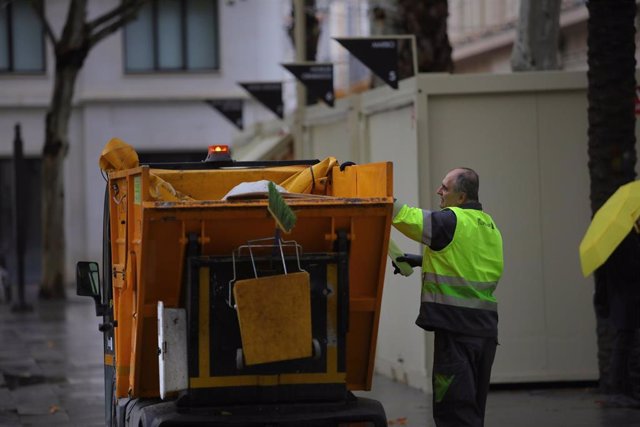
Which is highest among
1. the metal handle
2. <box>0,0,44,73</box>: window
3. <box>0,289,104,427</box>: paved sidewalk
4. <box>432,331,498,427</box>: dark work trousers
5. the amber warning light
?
<box>0,0,44,73</box>: window

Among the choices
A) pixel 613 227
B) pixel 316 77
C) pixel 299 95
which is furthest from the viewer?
pixel 299 95

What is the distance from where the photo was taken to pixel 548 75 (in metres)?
11.5

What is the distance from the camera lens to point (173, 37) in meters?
34.2

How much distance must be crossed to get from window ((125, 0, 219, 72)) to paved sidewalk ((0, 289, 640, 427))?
54.9ft

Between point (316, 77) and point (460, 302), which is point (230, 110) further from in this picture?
point (460, 302)

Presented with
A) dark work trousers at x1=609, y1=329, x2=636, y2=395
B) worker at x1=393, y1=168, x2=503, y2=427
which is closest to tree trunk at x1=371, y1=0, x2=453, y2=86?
dark work trousers at x1=609, y1=329, x2=636, y2=395

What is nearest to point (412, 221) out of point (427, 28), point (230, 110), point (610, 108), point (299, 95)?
point (610, 108)

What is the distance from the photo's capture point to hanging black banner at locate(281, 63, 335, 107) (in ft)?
51.5

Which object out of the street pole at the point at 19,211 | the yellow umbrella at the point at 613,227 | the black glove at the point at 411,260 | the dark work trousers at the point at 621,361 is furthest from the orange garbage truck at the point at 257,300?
the street pole at the point at 19,211

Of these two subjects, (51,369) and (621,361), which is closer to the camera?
(621,361)

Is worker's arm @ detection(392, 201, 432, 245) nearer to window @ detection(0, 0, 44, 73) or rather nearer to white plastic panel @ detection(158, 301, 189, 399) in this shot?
white plastic panel @ detection(158, 301, 189, 399)

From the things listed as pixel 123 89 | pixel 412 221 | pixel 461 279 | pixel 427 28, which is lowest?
pixel 461 279

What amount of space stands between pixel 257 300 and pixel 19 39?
29189 mm

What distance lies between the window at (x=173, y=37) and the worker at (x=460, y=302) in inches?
1092
